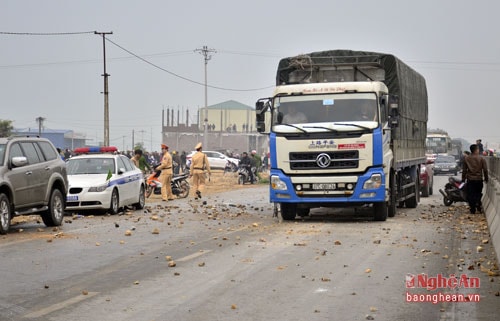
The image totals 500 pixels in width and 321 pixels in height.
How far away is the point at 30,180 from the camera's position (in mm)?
16953

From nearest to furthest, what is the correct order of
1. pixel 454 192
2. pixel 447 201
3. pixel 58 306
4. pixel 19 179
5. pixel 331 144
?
1. pixel 58 306
2. pixel 19 179
3. pixel 331 144
4. pixel 454 192
5. pixel 447 201

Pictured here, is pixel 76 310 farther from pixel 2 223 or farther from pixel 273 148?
pixel 273 148

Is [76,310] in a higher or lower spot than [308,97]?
lower

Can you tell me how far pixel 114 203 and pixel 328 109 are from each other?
21.4ft

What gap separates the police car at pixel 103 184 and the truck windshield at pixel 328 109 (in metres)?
5.27

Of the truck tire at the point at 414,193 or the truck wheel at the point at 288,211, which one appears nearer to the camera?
the truck wheel at the point at 288,211

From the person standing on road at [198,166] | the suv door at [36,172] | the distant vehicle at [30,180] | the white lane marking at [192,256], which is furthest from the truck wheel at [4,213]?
the person standing on road at [198,166]

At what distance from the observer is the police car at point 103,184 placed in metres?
21.4

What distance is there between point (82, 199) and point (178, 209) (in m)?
3.57

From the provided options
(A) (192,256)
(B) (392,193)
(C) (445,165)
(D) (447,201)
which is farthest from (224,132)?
(A) (192,256)

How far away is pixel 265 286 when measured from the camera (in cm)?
970

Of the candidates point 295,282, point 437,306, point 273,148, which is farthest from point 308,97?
point 437,306

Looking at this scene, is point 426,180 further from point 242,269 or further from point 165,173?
point 242,269

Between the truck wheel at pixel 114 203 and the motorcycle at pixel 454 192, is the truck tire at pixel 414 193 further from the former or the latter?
the truck wheel at pixel 114 203
